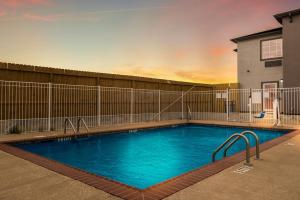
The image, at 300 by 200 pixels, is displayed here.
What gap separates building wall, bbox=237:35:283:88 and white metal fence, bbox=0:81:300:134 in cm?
112

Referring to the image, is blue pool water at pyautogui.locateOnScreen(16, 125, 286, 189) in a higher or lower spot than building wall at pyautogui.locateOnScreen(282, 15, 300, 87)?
lower

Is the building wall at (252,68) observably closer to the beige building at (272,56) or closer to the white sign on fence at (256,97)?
the beige building at (272,56)

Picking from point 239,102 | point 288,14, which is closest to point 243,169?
point 288,14

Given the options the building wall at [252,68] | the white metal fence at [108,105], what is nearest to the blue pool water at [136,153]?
the white metal fence at [108,105]

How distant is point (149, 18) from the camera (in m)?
14.3

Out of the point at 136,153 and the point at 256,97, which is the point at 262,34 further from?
the point at 136,153

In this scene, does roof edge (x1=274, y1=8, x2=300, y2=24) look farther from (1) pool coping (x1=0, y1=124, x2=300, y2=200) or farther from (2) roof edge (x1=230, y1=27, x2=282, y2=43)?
(1) pool coping (x1=0, y1=124, x2=300, y2=200)

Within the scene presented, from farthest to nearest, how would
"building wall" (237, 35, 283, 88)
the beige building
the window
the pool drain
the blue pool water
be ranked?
"building wall" (237, 35, 283, 88), the window, the beige building, the blue pool water, the pool drain

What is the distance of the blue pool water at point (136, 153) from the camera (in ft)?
18.3

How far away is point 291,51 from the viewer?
14266mm

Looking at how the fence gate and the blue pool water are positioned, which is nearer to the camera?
Answer: the blue pool water

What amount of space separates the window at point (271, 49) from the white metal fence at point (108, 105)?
287 centimetres

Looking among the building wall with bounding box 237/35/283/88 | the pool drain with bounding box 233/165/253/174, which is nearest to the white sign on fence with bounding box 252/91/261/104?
the building wall with bounding box 237/35/283/88

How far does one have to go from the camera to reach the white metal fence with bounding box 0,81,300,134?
9312 millimetres
